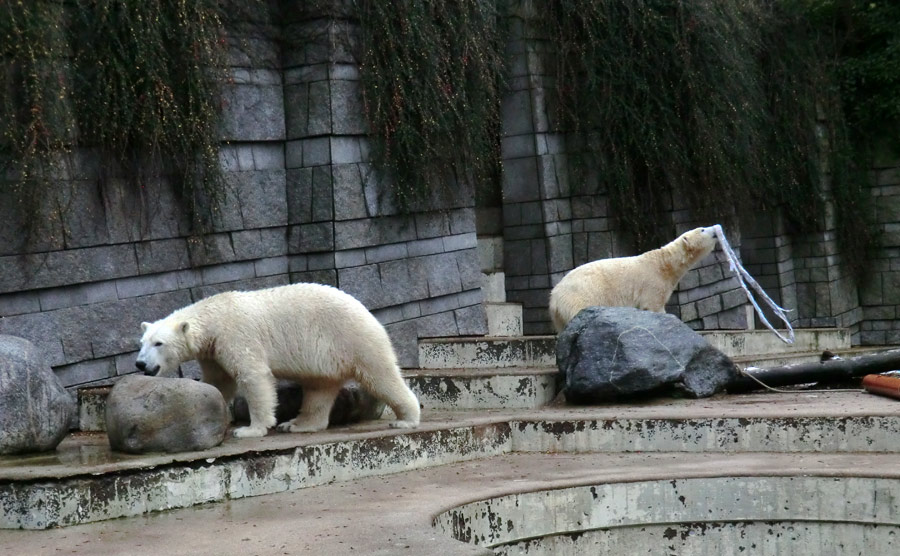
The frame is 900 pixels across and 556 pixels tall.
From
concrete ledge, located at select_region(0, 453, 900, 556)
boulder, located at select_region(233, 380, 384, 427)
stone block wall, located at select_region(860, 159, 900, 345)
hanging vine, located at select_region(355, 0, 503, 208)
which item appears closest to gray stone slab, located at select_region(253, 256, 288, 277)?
hanging vine, located at select_region(355, 0, 503, 208)

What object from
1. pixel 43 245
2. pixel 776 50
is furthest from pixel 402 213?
pixel 776 50

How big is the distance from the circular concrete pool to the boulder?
145cm

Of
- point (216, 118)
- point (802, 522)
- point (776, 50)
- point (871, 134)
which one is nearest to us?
point (802, 522)

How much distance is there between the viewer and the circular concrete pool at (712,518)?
579 cm

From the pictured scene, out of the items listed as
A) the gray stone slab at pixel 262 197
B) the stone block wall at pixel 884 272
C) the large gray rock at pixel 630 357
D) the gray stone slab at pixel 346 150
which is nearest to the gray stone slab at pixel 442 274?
the gray stone slab at pixel 346 150

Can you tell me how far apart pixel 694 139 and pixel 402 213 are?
336cm

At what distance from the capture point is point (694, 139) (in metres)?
10.8

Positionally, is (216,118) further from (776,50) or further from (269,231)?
(776,50)

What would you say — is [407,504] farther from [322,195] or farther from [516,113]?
[516,113]

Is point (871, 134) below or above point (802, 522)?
above

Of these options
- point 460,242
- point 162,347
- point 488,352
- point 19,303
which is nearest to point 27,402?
point 162,347

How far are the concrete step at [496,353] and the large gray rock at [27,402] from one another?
3506mm

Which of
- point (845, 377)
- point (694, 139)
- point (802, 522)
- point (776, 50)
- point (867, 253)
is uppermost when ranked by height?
point (776, 50)

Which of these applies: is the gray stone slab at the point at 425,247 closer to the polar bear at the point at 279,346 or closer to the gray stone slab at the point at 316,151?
the gray stone slab at the point at 316,151
